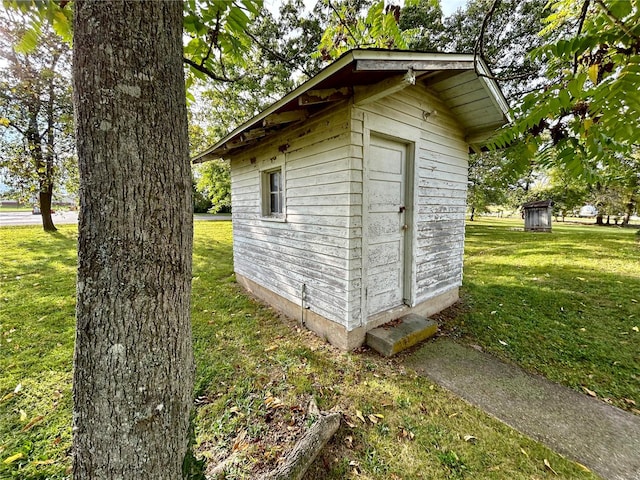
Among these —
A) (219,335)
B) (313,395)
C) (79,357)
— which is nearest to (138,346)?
(79,357)

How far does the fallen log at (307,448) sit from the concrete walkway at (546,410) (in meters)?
1.34

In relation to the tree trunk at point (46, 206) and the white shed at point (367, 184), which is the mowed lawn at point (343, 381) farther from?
the tree trunk at point (46, 206)

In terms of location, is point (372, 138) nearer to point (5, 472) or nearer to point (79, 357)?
point (79, 357)

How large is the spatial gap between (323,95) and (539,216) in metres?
16.1

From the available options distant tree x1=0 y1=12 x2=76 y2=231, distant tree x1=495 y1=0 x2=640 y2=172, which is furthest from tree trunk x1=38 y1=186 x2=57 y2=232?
distant tree x1=495 y1=0 x2=640 y2=172

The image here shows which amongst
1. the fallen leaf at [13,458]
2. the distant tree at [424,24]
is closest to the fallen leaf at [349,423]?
the fallen leaf at [13,458]

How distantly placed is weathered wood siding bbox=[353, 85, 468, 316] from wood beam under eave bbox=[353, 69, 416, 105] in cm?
16

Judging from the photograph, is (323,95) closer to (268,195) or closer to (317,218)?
(317,218)

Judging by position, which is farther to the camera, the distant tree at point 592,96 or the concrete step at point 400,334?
the concrete step at point 400,334

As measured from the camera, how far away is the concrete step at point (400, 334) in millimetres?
3161

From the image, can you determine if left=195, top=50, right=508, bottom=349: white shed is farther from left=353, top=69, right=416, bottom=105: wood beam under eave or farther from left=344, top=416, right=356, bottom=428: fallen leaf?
left=344, top=416, right=356, bottom=428: fallen leaf

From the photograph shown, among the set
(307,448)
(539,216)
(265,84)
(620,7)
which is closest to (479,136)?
(620,7)

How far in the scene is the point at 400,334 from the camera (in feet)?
10.9

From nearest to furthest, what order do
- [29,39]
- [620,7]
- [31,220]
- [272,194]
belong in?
[620,7] < [29,39] < [272,194] < [31,220]
